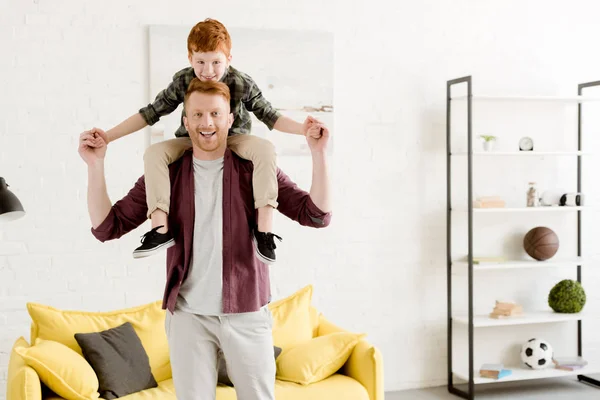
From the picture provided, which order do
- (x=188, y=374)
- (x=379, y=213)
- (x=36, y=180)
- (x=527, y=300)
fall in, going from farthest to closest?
(x=527, y=300) → (x=379, y=213) → (x=36, y=180) → (x=188, y=374)

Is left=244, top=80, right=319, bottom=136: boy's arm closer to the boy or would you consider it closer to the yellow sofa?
the boy

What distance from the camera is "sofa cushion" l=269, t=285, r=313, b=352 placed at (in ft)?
13.8

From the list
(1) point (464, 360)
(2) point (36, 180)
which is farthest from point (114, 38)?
(1) point (464, 360)

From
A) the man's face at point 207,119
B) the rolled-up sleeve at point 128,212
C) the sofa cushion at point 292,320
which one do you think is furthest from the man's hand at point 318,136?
the sofa cushion at point 292,320

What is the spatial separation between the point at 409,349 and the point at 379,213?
3.04 ft

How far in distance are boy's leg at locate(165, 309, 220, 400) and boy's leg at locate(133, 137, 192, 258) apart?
20cm

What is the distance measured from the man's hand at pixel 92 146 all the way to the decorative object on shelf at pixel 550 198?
3.66 meters

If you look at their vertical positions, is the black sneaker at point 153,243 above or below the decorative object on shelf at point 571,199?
below

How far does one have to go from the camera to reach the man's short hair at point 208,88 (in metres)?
2.19

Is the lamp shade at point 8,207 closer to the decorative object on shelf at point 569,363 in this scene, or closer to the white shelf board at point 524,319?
the white shelf board at point 524,319

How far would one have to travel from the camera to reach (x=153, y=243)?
85.1 inches

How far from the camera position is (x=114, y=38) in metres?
4.48

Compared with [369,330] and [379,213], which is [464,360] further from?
[379,213]

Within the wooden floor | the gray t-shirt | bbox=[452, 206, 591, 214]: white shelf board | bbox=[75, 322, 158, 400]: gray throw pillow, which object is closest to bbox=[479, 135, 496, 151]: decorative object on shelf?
bbox=[452, 206, 591, 214]: white shelf board
